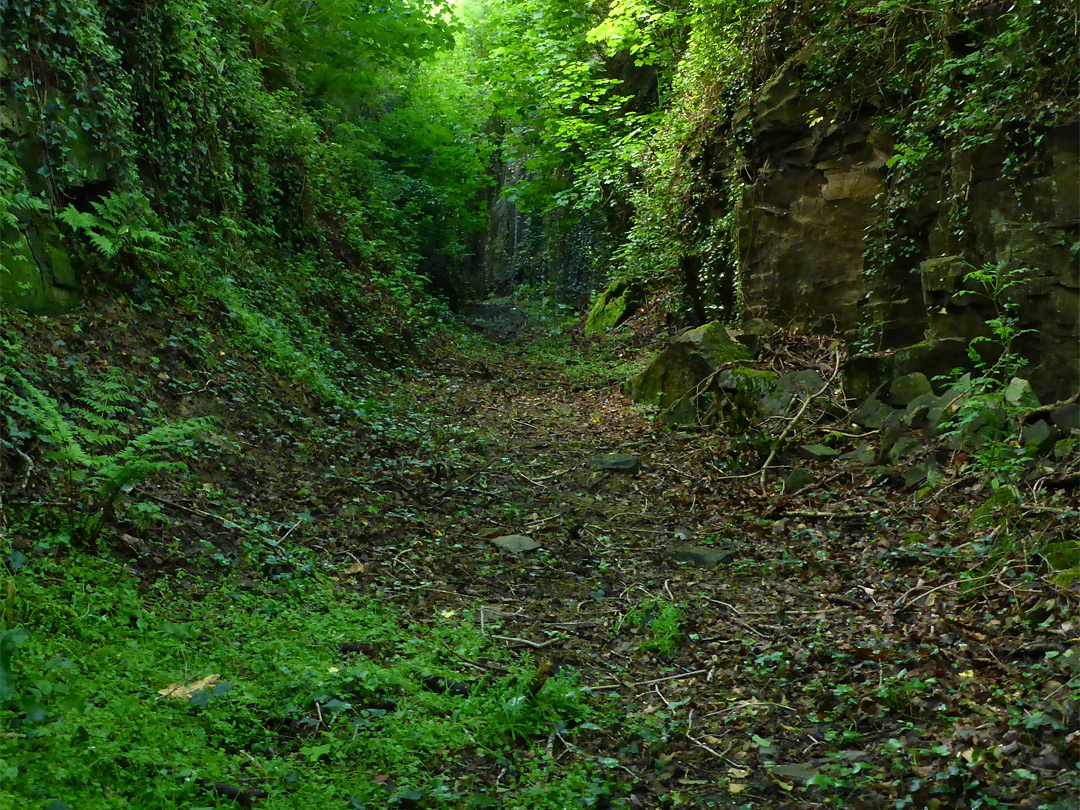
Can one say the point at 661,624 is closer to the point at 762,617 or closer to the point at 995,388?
the point at 762,617

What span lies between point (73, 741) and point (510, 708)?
203cm

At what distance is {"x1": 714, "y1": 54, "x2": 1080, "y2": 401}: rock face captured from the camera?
6980 millimetres

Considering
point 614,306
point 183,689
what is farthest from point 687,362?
point 183,689

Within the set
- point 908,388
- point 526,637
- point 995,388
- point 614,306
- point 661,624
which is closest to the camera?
point 526,637

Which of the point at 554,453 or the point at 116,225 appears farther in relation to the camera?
the point at 554,453

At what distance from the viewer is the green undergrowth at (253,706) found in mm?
3076

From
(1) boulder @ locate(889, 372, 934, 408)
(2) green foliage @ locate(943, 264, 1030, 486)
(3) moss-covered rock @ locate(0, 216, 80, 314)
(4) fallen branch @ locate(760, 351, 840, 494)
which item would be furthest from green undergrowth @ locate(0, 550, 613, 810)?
(1) boulder @ locate(889, 372, 934, 408)

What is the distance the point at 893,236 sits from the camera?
9.07m

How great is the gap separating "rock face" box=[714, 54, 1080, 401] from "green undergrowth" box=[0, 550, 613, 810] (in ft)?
19.0

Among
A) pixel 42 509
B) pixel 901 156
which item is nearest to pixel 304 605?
pixel 42 509

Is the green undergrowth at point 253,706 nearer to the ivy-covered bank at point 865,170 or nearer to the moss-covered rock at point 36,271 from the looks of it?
the moss-covered rock at point 36,271

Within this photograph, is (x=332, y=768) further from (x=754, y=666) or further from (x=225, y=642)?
(x=754, y=666)

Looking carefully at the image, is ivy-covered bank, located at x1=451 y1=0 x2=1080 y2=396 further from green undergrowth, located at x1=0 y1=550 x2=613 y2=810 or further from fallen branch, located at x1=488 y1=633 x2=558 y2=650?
green undergrowth, located at x1=0 y1=550 x2=613 y2=810

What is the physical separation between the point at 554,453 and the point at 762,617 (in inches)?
178
